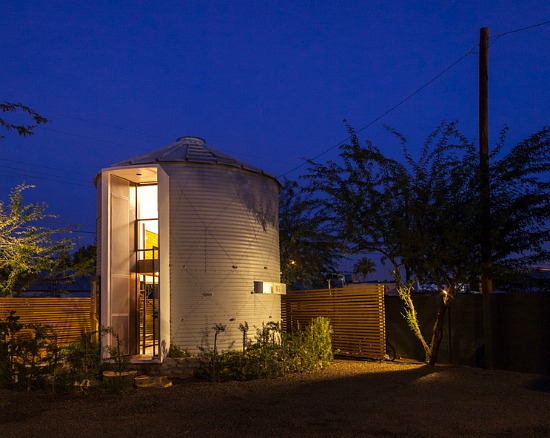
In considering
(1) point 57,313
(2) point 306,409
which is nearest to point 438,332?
(2) point 306,409

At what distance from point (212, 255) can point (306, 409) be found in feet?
20.2

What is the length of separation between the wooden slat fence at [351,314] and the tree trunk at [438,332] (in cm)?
171

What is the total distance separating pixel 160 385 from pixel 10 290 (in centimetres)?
1026

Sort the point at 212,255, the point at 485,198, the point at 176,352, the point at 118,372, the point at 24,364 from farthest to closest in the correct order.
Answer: the point at 212,255, the point at 176,352, the point at 485,198, the point at 118,372, the point at 24,364

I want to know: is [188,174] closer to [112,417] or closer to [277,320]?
[277,320]

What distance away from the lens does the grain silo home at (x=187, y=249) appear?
1361 cm

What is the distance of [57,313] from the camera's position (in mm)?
16406

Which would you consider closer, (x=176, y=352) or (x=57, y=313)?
(x=176, y=352)

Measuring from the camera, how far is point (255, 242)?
15.3 metres

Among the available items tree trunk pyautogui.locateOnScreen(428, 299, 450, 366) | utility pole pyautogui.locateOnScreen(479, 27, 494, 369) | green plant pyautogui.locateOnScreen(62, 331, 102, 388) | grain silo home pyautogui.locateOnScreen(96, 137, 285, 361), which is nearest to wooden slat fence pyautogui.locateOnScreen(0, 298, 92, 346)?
grain silo home pyautogui.locateOnScreen(96, 137, 285, 361)

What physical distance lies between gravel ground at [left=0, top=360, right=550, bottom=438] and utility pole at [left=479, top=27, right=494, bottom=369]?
46.5 inches

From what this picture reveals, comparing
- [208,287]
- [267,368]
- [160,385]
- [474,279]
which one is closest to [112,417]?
[160,385]

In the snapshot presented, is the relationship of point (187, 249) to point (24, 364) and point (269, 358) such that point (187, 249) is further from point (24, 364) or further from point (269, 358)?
point (24, 364)

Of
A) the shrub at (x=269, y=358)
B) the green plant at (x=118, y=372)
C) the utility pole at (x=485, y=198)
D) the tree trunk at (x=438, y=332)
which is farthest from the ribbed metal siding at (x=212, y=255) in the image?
the utility pole at (x=485, y=198)
